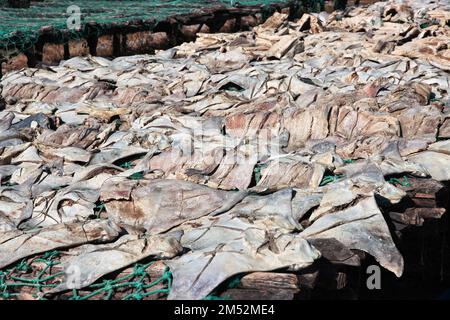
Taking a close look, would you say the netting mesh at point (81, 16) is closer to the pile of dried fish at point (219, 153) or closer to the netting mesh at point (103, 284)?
the pile of dried fish at point (219, 153)

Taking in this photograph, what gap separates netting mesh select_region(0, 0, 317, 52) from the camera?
1299 centimetres

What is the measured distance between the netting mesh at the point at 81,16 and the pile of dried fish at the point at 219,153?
93cm

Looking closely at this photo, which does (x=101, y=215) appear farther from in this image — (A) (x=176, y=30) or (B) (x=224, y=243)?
(A) (x=176, y=30)

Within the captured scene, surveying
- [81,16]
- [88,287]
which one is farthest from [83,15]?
[88,287]

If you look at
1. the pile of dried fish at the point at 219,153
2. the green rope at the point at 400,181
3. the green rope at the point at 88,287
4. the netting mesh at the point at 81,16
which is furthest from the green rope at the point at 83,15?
the green rope at the point at 400,181

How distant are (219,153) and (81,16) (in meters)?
9.47

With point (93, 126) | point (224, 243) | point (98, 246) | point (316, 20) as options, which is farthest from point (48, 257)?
point (316, 20)

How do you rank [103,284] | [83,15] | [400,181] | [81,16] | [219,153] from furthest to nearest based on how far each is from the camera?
[83,15], [81,16], [219,153], [400,181], [103,284]

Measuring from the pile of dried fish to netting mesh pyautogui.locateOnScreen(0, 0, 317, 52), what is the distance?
0.93 m

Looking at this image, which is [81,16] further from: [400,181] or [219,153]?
[400,181]

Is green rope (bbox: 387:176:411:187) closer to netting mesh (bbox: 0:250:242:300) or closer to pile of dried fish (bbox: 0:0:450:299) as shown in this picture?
pile of dried fish (bbox: 0:0:450:299)

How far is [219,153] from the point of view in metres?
7.43

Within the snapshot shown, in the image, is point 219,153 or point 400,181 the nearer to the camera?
point 400,181

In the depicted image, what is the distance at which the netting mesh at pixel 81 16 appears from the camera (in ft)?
42.6
